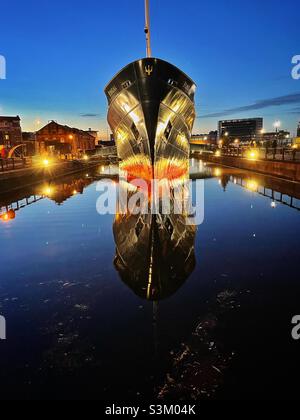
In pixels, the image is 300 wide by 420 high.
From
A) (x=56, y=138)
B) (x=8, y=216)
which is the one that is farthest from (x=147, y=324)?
(x=56, y=138)

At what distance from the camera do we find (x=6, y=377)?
296 cm

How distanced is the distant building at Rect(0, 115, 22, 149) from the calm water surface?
66322 mm

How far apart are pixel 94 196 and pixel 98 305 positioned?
11.3 meters

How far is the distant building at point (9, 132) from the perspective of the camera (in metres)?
64.0

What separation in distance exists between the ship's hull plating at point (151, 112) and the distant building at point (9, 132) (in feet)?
183

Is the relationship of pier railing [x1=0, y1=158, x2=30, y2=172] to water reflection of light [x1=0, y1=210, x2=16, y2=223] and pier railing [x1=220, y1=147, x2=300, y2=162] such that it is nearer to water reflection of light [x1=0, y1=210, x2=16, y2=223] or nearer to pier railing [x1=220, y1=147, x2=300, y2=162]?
water reflection of light [x1=0, y1=210, x2=16, y2=223]

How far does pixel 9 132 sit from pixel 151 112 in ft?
203

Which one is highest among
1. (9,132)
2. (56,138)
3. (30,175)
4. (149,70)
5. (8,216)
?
(9,132)

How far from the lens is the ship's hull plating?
14023mm

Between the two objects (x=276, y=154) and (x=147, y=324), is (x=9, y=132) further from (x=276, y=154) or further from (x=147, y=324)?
(x=147, y=324)

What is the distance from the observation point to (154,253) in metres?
6.41

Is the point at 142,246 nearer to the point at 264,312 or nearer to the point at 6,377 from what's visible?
the point at 264,312

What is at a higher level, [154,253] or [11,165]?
[11,165]

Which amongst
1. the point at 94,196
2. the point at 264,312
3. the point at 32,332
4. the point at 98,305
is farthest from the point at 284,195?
the point at 32,332
